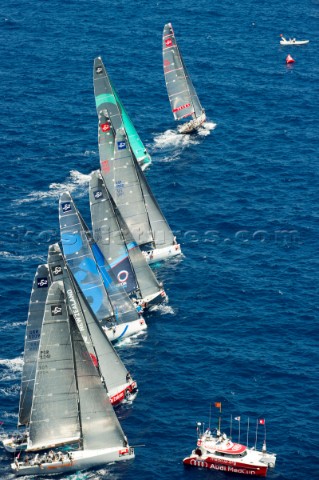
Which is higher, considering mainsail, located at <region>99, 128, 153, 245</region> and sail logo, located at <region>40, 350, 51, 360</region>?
mainsail, located at <region>99, 128, 153, 245</region>

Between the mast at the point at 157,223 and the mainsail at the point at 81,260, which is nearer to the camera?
the mainsail at the point at 81,260

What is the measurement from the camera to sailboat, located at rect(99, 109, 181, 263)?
7569 inches

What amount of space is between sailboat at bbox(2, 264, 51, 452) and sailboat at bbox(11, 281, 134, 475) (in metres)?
2.41

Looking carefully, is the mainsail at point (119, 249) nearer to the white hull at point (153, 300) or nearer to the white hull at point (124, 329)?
the white hull at point (153, 300)

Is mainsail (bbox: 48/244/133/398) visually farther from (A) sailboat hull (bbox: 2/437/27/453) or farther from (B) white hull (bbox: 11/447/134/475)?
(A) sailboat hull (bbox: 2/437/27/453)

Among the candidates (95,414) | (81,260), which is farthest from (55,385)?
(81,260)

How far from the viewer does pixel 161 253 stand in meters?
195

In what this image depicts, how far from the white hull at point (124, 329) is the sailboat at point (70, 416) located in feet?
80.5

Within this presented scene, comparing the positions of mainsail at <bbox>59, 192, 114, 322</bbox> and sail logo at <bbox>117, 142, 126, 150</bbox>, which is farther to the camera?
sail logo at <bbox>117, 142, 126, 150</bbox>

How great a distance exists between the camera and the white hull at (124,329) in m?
176

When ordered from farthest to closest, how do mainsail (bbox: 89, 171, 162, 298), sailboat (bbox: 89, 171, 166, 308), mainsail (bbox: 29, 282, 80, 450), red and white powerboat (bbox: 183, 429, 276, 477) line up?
sailboat (bbox: 89, 171, 166, 308) < mainsail (bbox: 89, 171, 162, 298) < red and white powerboat (bbox: 183, 429, 276, 477) < mainsail (bbox: 29, 282, 80, 450)

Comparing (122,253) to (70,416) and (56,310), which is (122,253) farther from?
(56,310)

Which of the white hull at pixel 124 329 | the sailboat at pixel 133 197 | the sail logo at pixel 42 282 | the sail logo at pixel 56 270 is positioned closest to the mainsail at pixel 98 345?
the sail logo at pixel 42 282

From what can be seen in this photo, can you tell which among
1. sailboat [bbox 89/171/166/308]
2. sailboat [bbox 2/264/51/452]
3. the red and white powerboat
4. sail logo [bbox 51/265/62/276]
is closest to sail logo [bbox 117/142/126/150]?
sailboat [bbox 89/171/166/308]
